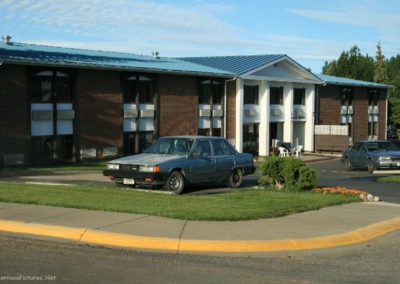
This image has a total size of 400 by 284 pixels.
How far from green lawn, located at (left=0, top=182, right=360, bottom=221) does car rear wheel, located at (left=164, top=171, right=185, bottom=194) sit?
897 mm

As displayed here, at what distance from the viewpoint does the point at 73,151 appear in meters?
28.2

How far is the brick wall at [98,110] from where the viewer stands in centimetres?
2834

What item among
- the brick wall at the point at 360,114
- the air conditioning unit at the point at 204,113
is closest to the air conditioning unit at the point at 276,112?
the air conditioning unit at the point at 204,113

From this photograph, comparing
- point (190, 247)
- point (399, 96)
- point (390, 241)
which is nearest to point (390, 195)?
point (390, 241)

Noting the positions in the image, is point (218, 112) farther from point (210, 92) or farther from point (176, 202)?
point (176, 202)

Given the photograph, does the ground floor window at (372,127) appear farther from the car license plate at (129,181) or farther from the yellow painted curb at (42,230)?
the yellow painted curb at (42,230)

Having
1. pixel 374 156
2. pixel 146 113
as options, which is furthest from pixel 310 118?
pixel 374 156

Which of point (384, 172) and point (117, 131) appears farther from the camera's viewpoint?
point (117, 131)

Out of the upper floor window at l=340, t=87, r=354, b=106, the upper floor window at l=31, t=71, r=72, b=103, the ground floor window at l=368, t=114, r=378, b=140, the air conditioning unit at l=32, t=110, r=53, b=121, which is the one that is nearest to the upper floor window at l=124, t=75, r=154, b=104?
the upper floor window at l=31, t=71, r=72, b=103

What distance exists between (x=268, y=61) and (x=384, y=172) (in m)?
16.1

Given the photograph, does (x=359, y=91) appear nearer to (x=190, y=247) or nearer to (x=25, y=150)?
(x=25, y=150)

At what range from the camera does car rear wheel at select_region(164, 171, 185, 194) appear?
14258mm

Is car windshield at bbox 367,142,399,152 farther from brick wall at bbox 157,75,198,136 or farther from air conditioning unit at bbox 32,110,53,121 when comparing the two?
air conditioning unit at bbox 32,110,53,121

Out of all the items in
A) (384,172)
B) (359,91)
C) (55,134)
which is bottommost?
(384,172)
